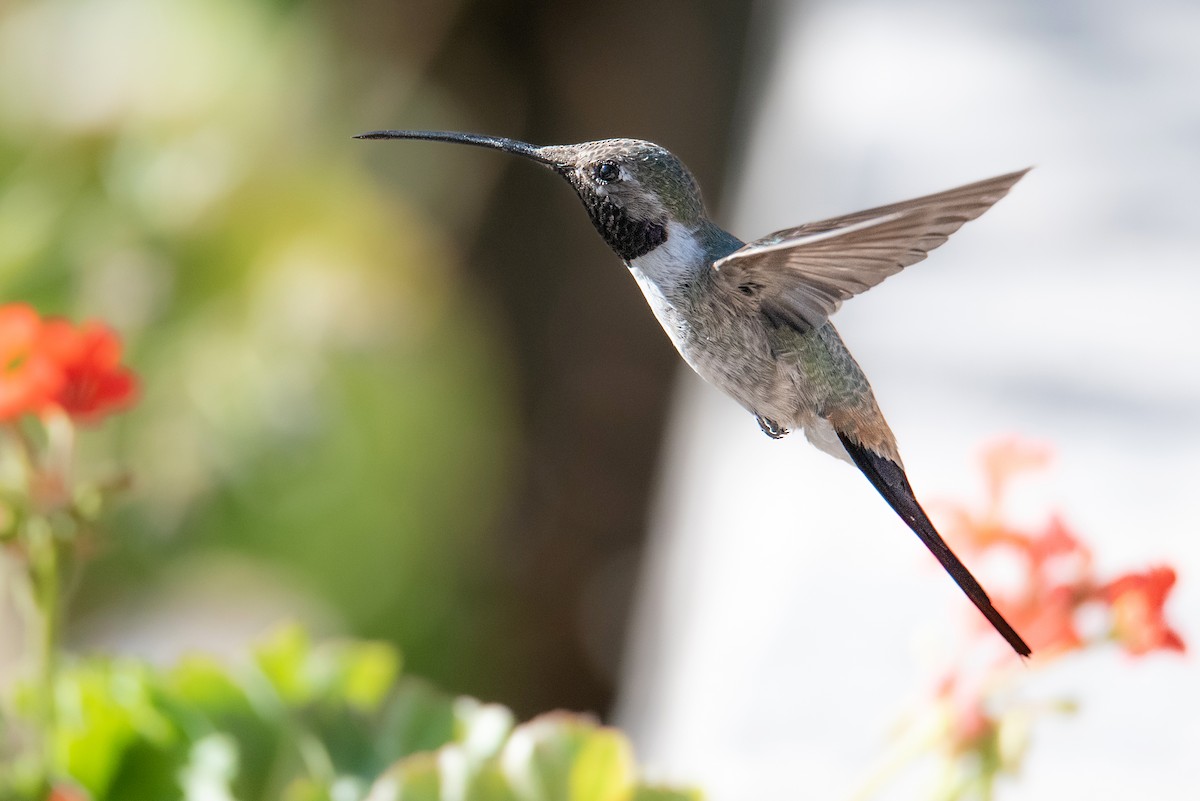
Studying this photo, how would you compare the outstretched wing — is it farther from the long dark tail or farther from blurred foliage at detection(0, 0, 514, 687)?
blurred foliage at detection(0, 0, 514, 687)

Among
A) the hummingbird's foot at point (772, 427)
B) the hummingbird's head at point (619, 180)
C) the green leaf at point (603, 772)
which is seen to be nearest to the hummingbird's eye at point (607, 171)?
the hummingbird's head at point (619, 180)

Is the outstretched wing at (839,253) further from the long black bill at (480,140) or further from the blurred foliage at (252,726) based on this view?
the blurred foliage at (252,726)

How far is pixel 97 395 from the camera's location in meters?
0.62

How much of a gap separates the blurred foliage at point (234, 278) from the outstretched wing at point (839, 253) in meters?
1.62

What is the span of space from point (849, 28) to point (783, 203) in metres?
0.29

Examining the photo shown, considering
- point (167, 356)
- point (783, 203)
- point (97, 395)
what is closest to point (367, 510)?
point (167, 356)

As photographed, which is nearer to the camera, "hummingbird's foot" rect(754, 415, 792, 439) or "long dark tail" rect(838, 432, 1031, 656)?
"long dark tail" rect(838, 432, 1031, 656)

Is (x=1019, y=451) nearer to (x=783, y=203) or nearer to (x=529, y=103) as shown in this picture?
(x=783, y=203)

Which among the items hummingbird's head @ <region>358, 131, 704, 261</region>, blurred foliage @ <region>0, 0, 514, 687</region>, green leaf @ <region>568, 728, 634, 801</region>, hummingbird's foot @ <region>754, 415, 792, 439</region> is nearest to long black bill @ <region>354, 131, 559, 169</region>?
hummingbird's head @ <region>358, 131, 704, 261</region>

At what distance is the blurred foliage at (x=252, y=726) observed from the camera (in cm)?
72

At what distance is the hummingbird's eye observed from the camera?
0.49 metres

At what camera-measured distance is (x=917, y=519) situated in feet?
1.61

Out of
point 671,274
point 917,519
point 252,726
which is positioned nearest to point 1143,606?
point 917,519

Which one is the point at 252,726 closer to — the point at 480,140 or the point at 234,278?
the point at 480,140
